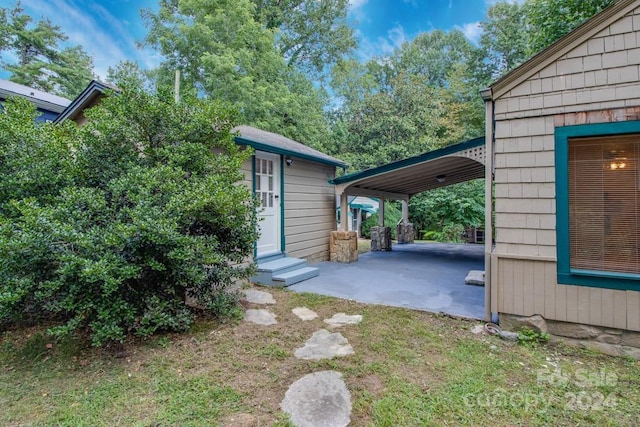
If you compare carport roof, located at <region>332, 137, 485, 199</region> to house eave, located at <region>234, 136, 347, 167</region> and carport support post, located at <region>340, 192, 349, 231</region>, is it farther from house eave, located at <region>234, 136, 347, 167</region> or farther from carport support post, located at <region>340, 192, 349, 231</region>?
house eave, located at <region>234, 136, 347, 167</region>

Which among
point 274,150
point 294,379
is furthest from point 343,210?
point 294,379

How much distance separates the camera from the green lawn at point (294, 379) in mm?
2223

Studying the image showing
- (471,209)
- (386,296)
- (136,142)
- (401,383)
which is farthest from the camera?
(471,209)

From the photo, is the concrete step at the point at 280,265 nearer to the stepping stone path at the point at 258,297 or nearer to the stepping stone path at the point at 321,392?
the stepping stone path at the point at 258,297

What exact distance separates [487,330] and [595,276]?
1.17 m

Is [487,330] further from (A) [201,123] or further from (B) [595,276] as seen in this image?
(A) [201,123]

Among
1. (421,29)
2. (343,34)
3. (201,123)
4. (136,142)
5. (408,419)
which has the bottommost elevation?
(408,419)

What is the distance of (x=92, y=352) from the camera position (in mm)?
3141

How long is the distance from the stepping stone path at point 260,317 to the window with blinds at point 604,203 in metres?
3.34

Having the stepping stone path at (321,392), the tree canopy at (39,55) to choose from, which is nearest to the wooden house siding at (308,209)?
the stepping stone path at (321,392)

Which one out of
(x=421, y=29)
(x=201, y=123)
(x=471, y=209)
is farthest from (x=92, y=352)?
(x=421, y=29)

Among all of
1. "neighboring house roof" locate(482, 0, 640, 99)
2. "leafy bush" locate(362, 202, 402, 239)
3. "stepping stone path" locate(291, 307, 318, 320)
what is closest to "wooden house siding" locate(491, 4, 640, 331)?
"neighboring house roof" locate(482, 0, 640, 99)

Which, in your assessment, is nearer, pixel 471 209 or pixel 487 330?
pixel 487 330

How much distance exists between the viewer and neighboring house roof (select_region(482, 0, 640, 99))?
3168 millimetres
